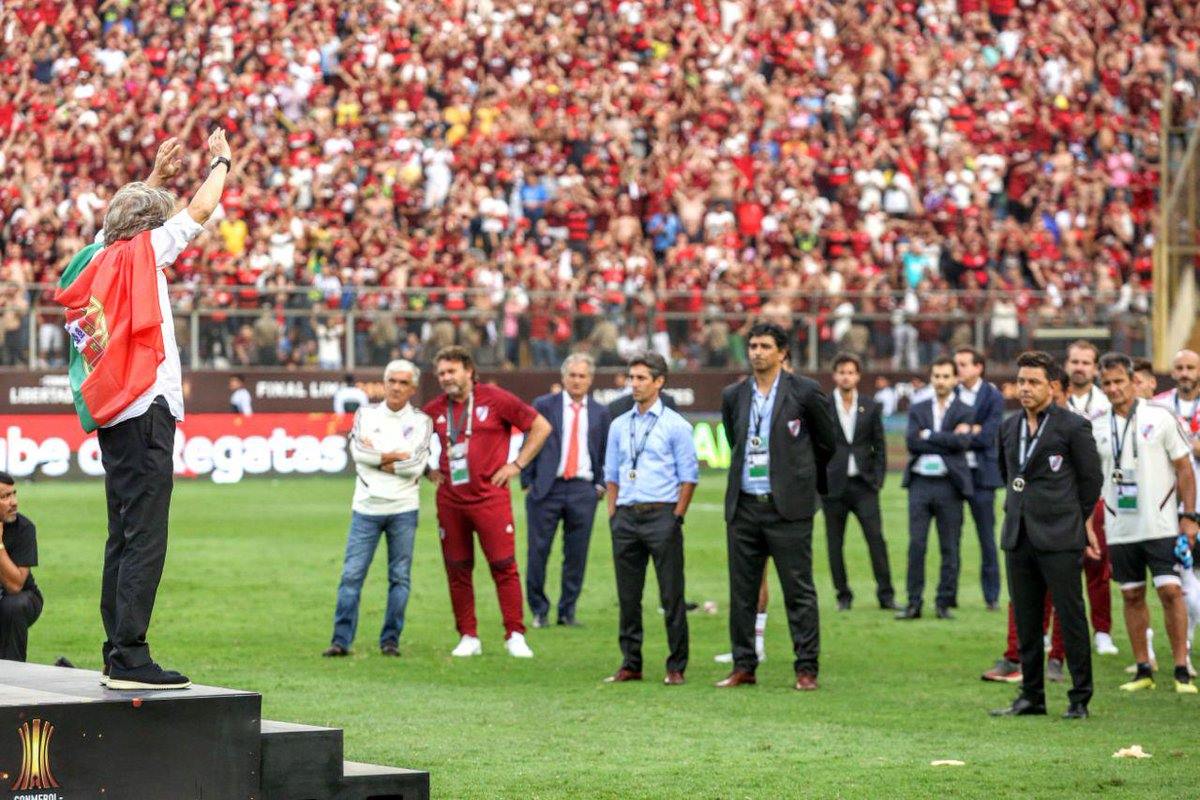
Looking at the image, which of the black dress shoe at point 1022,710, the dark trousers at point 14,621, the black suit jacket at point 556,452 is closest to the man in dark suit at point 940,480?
the black suit jacket at point 556,452

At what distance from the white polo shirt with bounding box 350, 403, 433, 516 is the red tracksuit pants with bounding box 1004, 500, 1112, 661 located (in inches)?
169

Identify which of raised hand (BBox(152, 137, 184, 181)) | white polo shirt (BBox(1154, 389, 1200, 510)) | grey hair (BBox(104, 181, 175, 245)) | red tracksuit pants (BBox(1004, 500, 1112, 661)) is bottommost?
red tracksuit pants (BBox(1004, 500, 1112, 661))

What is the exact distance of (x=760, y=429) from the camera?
498 inches

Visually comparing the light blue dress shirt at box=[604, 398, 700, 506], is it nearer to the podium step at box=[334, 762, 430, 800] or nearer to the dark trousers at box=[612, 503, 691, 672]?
the dark trousers at box=[612, 503, 691, 672]

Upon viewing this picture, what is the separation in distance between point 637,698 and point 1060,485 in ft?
9.47

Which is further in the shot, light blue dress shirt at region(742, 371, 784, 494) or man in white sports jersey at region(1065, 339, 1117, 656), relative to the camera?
man in white sports jersey at region(1065, 339, 1117, 656)

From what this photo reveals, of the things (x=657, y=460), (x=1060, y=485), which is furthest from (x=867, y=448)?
(x=1060, y=485)

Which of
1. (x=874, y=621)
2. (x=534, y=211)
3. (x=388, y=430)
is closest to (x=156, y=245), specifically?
(x=388, y=430)

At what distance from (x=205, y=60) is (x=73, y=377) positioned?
2940 cm

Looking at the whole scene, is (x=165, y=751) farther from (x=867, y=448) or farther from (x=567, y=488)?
(x=867, y=448)

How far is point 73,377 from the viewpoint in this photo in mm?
7945

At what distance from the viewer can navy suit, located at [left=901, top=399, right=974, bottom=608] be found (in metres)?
16.5

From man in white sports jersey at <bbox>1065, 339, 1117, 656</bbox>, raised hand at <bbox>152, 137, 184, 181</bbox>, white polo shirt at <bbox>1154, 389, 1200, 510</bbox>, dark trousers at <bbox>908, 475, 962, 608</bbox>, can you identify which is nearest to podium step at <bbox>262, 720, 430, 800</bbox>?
raised hand at <bbox>152, 137, 184, 181</bbox>

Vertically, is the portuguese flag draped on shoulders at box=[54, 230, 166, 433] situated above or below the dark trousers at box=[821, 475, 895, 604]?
above
